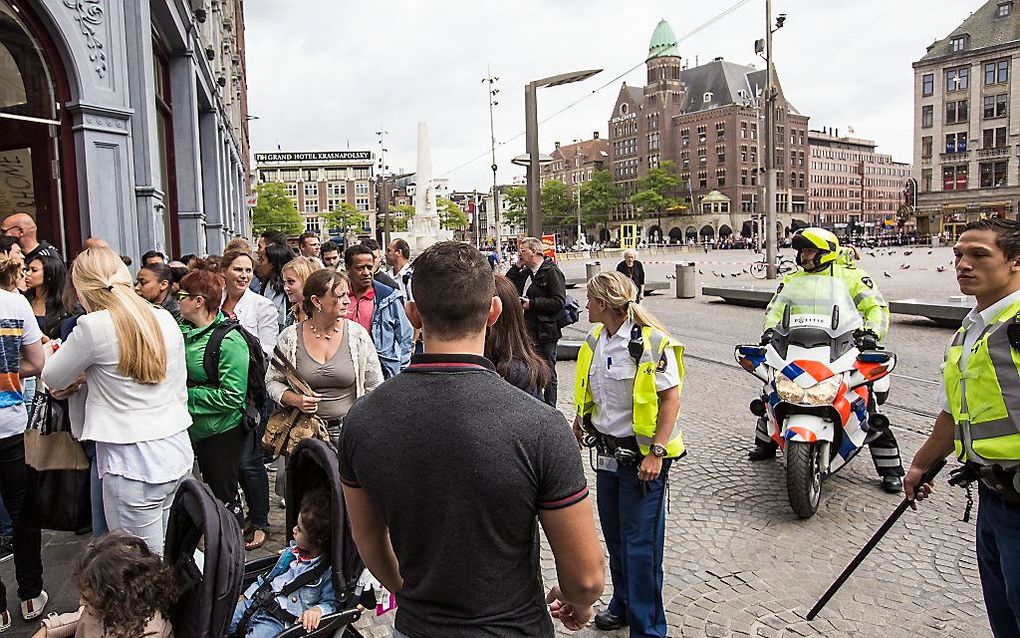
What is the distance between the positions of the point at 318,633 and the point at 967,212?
283ft

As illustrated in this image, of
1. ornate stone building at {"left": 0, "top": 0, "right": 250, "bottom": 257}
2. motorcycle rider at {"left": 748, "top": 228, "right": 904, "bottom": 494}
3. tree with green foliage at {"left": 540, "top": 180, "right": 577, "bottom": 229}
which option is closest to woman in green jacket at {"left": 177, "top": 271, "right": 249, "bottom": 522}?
motorcycle rider at {"left": 748, "top": 228, "right": 904, "bottom": 494}

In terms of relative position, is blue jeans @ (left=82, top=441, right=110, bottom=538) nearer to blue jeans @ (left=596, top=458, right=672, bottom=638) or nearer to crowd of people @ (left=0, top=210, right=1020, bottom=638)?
crowd of people @ (left=0, top=210, right=1020, bottom=638)

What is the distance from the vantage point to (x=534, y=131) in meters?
12.4

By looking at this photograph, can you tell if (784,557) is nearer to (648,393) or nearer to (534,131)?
(648,393)

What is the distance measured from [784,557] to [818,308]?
1907mm

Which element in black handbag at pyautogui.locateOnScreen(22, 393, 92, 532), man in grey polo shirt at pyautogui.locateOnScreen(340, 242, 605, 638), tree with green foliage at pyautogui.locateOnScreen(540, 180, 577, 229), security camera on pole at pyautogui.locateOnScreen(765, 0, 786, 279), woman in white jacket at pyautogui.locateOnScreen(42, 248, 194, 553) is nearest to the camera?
man in grey polo shirt at pyautogui.locateOnScreen(340, 242, 605, 638)

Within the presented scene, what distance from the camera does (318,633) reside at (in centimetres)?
283

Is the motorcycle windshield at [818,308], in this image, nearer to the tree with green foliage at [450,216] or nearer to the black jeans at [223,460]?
the black jeans at [223,460]

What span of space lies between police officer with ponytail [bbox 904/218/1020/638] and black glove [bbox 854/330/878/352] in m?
2.58

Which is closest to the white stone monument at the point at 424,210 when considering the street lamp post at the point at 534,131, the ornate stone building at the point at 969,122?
the street lamp post at the point at 534,131

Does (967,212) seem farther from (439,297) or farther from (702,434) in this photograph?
(439,297)

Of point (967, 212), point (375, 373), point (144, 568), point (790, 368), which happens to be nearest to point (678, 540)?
point (790, 368)

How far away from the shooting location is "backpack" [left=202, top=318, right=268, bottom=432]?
4373mm

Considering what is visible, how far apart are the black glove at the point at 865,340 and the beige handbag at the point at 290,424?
3904 millimetres
